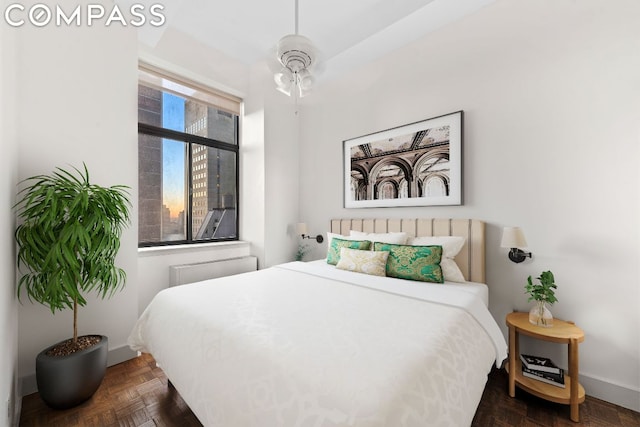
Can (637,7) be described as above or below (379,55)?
below

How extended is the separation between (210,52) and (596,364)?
4577mm

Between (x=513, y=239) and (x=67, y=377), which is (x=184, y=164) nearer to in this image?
(x=67, y=377)

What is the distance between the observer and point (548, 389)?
168 centimetres

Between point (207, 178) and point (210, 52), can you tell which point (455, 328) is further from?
point (210, 52)

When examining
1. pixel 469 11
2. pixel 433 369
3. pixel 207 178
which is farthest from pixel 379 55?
pixel 433 369

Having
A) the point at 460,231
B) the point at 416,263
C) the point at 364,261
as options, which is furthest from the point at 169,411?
the point at 460,231

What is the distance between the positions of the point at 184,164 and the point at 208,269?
4.32 feet

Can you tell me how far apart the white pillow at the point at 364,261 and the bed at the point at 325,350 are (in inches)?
9.6

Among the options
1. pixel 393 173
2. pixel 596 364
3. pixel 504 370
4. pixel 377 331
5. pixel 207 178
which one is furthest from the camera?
pixel 207 178

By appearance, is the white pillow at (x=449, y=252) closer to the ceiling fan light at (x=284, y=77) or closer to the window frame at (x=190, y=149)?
the ceiling fan light at (x=284, y=77)

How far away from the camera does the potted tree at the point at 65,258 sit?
1.58 m

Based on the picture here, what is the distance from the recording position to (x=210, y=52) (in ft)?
10.5

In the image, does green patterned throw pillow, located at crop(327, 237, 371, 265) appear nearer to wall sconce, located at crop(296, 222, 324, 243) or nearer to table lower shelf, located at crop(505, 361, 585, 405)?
wall sconce, located at crop(296, 222, 324, 243)

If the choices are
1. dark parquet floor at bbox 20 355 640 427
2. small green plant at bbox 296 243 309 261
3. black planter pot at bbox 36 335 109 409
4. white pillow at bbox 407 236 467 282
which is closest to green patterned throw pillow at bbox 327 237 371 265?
white pillow at bbox 407 236 467 282
